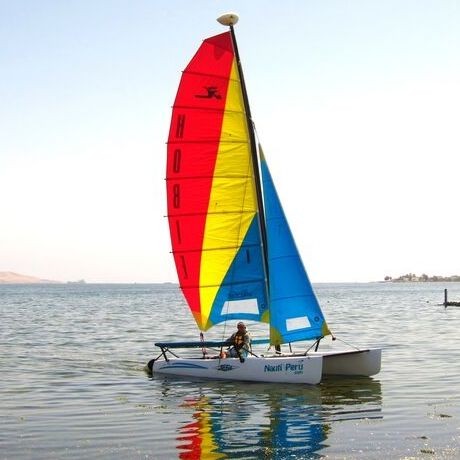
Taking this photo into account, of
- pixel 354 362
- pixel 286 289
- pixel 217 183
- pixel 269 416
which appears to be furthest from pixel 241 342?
pixel 269 416

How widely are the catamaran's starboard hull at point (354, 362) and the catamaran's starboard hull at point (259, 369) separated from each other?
135 centimetres

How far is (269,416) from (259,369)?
5.06 metres

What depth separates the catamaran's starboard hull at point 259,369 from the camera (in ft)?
81.4

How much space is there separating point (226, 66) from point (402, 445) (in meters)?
14.7

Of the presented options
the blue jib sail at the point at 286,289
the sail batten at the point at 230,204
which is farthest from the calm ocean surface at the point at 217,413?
the sail batten at the point at 230,204

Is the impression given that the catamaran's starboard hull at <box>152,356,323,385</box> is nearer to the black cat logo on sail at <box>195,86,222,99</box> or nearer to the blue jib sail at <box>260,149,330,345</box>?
the blue jib sail at <box>260,149,330,345</box>

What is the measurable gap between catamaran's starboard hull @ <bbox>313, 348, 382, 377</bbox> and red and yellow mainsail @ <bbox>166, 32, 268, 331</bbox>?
2.91 metres

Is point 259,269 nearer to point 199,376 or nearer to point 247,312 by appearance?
point 247,312

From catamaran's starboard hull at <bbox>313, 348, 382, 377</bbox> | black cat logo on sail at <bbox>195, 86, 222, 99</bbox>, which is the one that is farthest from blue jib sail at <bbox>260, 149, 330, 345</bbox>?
black cat logo on sail at <bbox>195, 86, 222, 99</bbox>

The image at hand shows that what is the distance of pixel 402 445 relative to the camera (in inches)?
655

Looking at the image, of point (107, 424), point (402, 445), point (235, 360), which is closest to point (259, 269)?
point (235, 360)

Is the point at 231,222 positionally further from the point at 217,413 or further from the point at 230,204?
the point at 217,413

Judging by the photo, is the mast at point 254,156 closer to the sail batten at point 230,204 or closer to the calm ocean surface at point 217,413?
the sail batten at point 230,204

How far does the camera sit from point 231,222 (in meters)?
26.6
